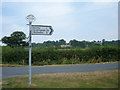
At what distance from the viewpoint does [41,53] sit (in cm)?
1723

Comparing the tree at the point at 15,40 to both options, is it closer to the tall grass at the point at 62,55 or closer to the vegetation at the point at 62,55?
the vegetation at the point at 62,55

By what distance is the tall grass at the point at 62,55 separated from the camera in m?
17.0

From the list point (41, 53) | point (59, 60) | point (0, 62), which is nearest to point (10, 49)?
point (0, 62)

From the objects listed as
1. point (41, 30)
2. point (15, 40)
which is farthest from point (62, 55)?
point (15, 40)

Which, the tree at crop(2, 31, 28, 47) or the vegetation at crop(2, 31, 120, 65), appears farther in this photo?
the tree at crop(2, 31, 28, 47)

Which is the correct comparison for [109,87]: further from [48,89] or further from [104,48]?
[104,48]

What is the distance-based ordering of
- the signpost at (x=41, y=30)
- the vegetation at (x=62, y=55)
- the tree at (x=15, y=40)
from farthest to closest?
the tree at (x=15, y=40), the vegetation at (x=62, y=55), the signpost at (x=41, y=30)

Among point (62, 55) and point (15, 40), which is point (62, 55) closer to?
point (62, 55)

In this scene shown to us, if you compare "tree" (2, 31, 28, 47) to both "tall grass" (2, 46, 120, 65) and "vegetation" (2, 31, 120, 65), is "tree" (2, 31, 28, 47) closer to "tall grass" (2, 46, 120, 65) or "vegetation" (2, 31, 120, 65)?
"vegetation" (2, 31, 120, 65)

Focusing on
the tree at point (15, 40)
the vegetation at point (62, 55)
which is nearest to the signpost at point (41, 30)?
the vegetation at point (62, 55)

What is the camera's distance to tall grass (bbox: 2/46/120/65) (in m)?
17.0

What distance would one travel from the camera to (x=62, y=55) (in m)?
17.6

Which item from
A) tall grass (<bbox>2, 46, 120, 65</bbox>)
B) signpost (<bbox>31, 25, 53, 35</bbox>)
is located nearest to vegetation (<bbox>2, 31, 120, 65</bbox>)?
tall grass (<bbox>2, 46, 120, 65</bbox>)

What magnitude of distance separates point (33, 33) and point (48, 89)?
7.43 feet
